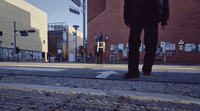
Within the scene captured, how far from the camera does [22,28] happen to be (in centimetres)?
3631

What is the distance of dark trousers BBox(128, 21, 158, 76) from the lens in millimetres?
2088

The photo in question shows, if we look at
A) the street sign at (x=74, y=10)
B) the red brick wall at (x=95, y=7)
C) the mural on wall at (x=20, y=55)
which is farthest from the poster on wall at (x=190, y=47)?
the mural on wall at (x=20, y=55)

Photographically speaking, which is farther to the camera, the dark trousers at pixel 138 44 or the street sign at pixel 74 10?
the street sign at pixel 74 10

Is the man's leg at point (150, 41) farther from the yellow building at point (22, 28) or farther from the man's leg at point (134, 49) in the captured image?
the yellow building at point (22, 28)

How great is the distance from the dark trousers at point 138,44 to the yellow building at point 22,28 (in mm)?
28524

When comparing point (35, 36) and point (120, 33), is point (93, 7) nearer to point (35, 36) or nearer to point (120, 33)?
point (120, 33)

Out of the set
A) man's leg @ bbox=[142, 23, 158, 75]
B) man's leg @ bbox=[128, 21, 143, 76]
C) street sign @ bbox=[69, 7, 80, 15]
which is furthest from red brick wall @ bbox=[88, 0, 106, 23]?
man's leg @ bbox=[128, 21, 143, 76]

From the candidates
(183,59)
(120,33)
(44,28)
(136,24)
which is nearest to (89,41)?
(120,33)

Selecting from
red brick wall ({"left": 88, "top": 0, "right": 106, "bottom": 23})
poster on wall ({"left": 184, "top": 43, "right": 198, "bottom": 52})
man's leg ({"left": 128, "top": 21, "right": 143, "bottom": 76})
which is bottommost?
man's leg ({"left": 128, "top": 21, "right": 143, "bottom": 76})

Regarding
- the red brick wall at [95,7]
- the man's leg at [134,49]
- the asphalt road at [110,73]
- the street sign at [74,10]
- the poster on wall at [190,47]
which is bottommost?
the asphalt road at [110,73]

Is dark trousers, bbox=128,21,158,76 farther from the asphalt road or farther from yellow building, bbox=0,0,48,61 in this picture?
yellow building, bbox=0,0,48,61

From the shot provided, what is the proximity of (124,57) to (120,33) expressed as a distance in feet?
13.6

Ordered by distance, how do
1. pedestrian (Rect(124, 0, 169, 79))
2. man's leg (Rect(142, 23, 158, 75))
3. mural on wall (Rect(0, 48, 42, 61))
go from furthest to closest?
mural on wall (Rect(0, 48, 42, 61))
man's leg (Rect(142, 23, 158, 75))
pedestrian (Rect(124, 0, 169, 79))

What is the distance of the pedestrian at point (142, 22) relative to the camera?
1.95 meters
